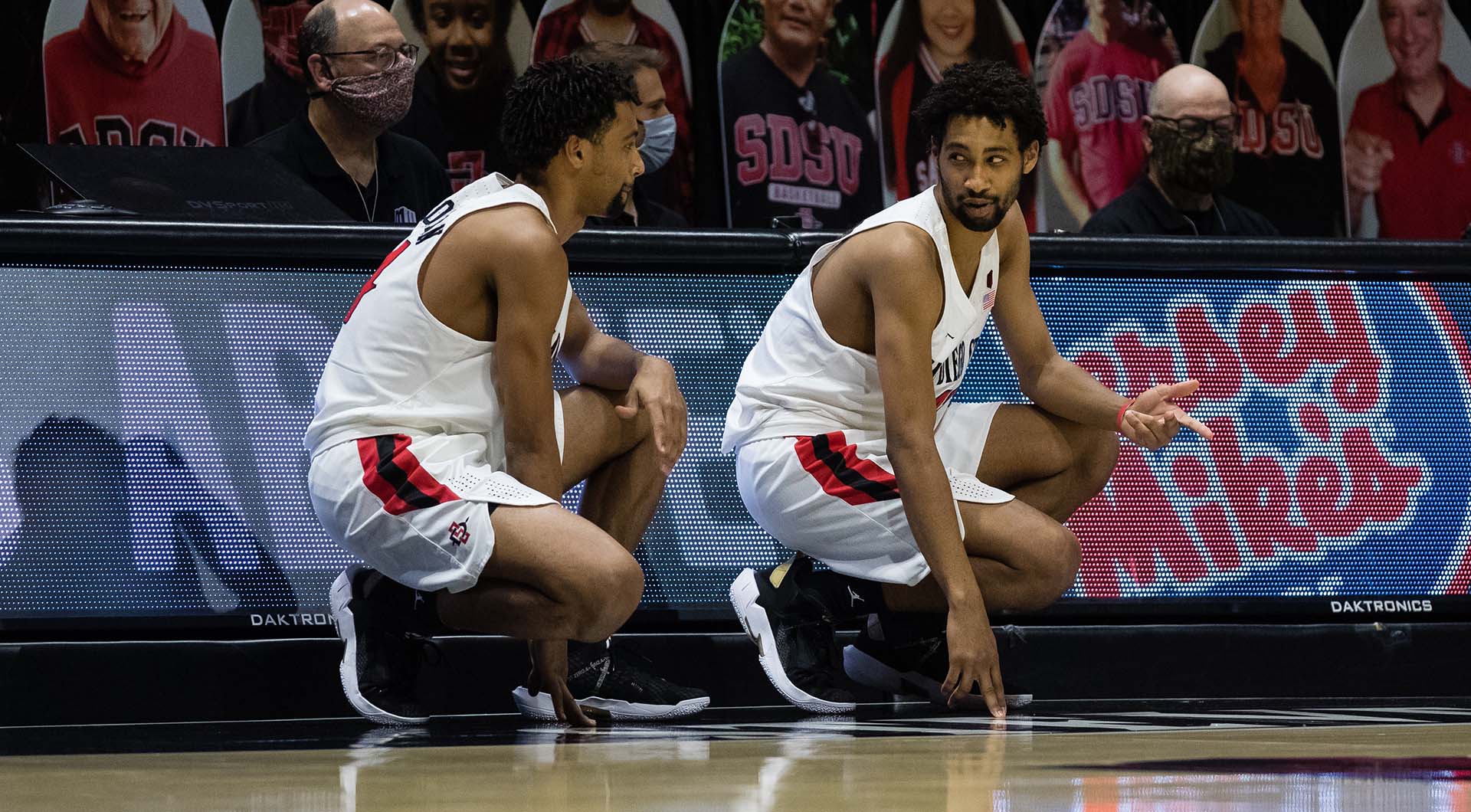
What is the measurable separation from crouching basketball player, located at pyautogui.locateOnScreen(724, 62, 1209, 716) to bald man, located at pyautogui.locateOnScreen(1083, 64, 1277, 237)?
58.5 inches

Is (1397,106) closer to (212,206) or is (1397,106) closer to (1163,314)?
(1163,314)

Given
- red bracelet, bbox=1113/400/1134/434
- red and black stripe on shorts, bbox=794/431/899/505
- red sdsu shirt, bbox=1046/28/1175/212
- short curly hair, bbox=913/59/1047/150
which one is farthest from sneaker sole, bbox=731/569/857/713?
red sdsu shirt, bbox=1046/28/1175/212

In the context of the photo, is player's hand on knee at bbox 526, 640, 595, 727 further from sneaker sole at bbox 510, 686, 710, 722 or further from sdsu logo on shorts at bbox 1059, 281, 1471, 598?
sdsu logo on shorts at bbox 1059, 281, 1471, 598

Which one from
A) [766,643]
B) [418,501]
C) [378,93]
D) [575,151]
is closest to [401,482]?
[418,501]

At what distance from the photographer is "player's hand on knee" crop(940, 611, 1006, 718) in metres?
2.96

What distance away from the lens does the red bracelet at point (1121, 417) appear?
3.28 meters

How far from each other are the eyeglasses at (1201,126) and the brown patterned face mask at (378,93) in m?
2.07

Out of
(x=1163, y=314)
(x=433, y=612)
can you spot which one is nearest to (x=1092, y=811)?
(x=433, y=612)

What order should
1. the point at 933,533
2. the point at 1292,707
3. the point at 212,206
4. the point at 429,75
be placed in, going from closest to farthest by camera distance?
the point at 933,533 < the point at 1292,707 < the point at 212,206 < the point at 429,75

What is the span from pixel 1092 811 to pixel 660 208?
11.4ft

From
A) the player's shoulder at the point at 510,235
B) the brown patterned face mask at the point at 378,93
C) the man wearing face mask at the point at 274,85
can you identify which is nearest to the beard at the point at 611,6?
the man wearing face mask at the point at 274,85

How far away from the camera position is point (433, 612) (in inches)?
124

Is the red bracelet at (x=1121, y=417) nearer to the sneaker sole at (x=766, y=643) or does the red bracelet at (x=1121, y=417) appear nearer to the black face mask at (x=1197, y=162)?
the sneaker sole at (x=766, y=643)

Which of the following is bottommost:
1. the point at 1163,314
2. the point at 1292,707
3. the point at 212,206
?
the point at 1292,707
